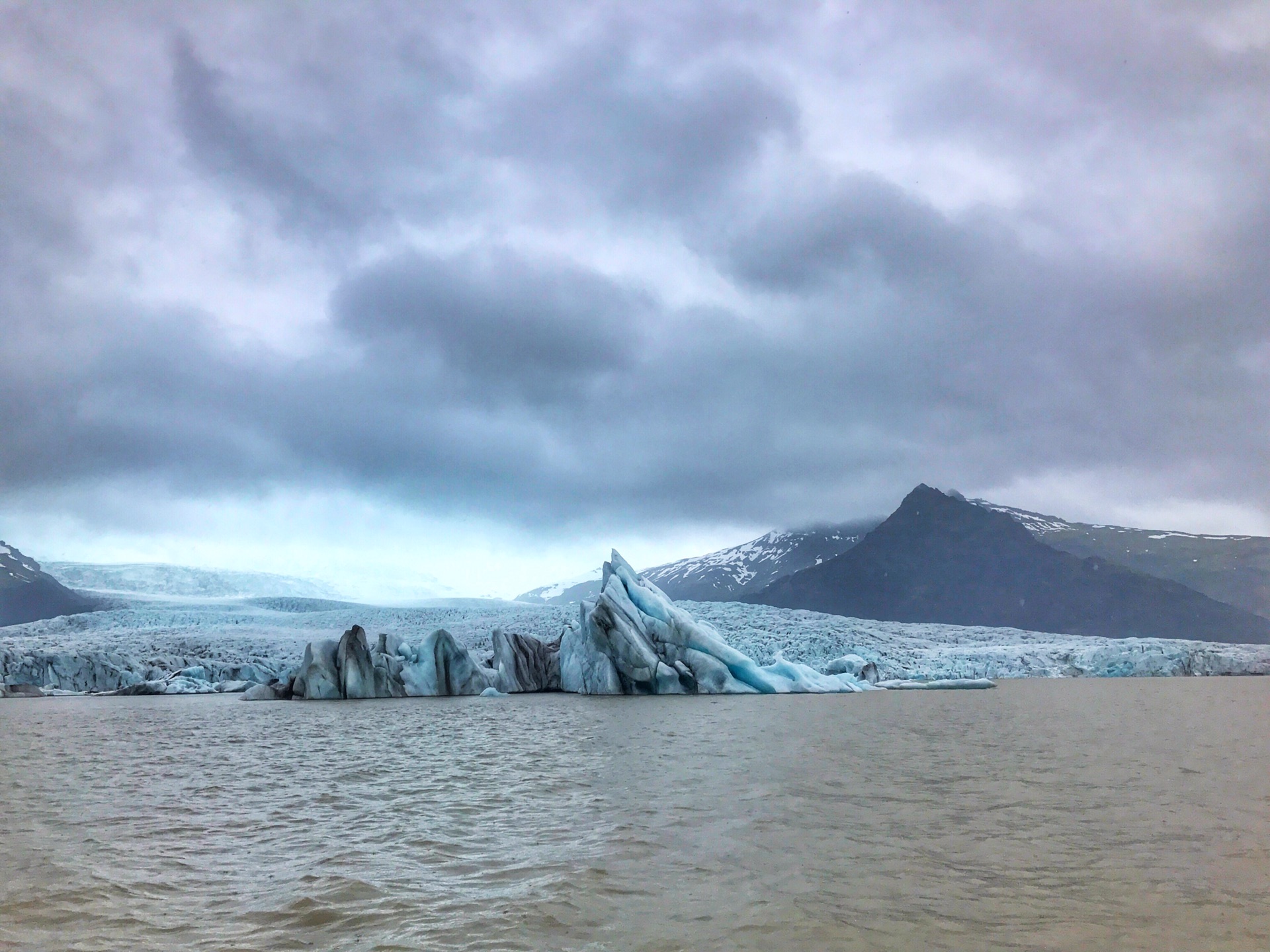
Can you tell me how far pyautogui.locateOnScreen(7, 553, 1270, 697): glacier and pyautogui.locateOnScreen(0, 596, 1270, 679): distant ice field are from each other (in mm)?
168

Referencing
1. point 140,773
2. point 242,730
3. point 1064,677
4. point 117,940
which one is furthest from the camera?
point 1064,677

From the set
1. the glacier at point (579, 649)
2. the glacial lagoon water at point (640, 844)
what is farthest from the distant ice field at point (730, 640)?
the glacial lagoon water at point (640, 844)

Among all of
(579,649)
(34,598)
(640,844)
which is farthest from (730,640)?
(34,598)

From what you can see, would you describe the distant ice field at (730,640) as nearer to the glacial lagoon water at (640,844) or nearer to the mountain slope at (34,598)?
the glacial lagoon water at (640,844)

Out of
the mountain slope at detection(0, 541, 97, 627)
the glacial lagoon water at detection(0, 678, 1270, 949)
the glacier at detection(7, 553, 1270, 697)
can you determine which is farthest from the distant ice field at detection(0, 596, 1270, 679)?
the mountain slope at detection(0, 541, 97, 627)

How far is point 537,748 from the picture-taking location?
18.3m

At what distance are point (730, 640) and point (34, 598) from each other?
125 m

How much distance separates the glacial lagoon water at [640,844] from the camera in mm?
6207

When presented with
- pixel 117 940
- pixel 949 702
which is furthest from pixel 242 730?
pixel 949 702

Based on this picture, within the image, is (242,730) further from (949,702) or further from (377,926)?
(949,702)

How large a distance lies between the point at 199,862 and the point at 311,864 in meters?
1.17

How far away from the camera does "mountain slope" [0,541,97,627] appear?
127 metres

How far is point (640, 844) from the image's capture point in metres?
9.05

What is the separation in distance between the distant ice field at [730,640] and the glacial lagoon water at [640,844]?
3471cm
